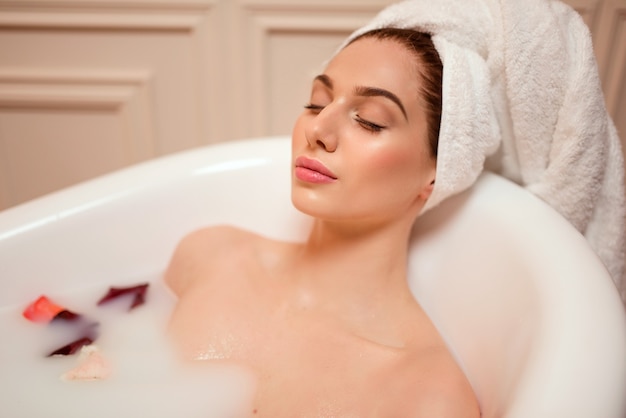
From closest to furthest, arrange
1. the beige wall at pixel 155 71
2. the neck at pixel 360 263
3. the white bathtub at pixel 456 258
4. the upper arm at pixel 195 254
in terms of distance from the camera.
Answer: the white bathtub at pixel 456 258 → the neck at pixel 360 263 → the upper arm at pixel 195 254 → the beige wall at pixel 155 71

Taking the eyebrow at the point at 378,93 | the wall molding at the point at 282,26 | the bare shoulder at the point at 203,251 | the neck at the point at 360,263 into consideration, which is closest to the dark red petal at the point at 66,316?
the bare shoulder at the point at 203,251

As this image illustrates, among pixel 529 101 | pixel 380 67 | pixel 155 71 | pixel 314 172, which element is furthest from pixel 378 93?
pixel 155 71

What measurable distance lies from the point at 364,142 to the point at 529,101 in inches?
13.1

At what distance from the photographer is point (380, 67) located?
3.53ft

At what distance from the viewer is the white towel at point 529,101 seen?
1.09m

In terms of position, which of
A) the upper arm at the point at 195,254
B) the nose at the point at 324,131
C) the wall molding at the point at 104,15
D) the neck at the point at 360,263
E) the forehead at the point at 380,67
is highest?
the forehead at the point at 380,67

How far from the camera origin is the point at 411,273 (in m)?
1.30

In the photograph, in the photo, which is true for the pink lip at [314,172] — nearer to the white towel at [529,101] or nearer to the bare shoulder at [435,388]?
the white towel at [529,101]

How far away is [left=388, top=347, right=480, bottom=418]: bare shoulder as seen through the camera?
921 millimetres

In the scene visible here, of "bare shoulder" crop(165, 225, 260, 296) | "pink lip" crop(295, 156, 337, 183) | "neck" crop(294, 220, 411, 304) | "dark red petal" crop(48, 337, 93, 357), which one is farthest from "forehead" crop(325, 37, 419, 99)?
"dark red petal" crop(48, 337, 93, 357)

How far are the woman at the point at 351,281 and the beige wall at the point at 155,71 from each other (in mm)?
624

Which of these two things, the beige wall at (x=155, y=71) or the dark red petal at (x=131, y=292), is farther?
the beige wall at (x=155, y=71)

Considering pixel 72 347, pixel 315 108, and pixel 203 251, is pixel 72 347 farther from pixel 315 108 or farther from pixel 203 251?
pixel 315 108

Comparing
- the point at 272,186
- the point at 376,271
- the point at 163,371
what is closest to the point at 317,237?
the point at 376,271
